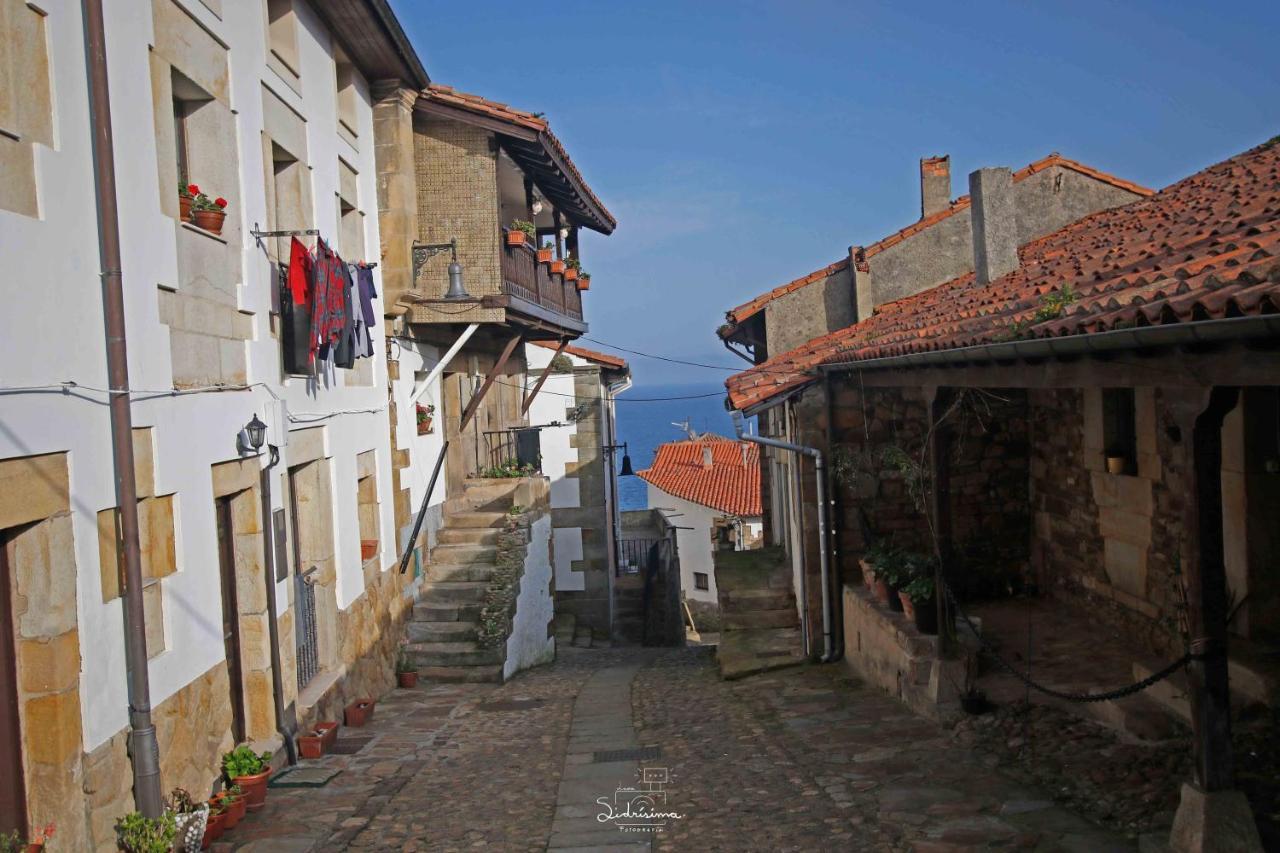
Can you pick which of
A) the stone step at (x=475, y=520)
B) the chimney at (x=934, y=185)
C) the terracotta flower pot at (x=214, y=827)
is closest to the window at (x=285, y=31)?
the terracotta flower pot at (x=214, y=827)

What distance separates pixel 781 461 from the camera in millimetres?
16203

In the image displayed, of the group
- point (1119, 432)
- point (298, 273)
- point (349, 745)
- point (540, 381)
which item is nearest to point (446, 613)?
point (349, 745)

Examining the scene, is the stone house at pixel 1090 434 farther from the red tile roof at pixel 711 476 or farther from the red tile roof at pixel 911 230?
the red tile roof at pixel 711 476

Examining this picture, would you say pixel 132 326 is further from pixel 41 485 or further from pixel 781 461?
pixel 781 461

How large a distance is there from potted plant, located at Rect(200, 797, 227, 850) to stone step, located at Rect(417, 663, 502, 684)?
5.66 meters

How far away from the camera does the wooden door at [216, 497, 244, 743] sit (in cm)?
789

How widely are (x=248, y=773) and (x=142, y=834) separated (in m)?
1.57

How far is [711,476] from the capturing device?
36.9 metres

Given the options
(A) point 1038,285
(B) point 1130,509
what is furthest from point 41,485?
(B) point 1130,509

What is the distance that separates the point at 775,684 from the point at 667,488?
83.2ft

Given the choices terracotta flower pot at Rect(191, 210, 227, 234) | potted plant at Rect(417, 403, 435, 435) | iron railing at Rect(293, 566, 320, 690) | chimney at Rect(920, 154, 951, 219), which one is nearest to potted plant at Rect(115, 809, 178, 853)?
iron railing at Rect(293, 566, 320, 690)

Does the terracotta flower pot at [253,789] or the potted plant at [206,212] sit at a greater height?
the potted plant at [206,212]

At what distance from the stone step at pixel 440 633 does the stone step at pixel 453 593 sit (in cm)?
47

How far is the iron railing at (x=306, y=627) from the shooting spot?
9312 mm
